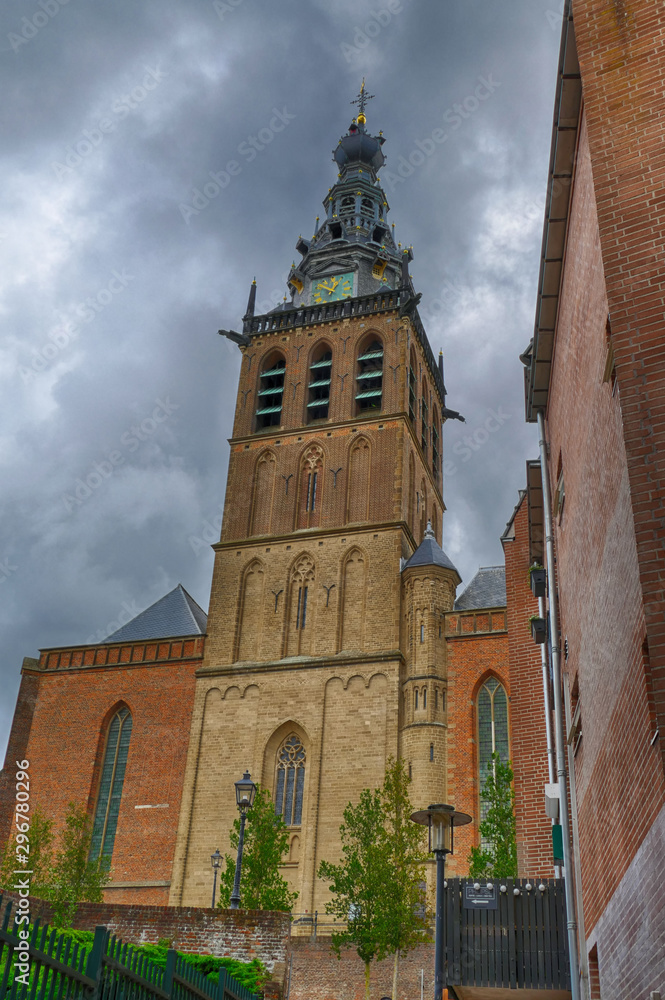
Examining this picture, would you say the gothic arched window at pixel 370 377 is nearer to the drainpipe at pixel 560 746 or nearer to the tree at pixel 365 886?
the tree at pixel 365 886

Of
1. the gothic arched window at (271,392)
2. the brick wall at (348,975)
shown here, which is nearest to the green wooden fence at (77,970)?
the brick wall at (348,975)

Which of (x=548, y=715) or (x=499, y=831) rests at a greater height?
(x=499, y=831)

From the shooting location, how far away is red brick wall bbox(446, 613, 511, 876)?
2961cm

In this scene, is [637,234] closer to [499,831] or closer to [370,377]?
[499,831]

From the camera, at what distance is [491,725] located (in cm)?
3139

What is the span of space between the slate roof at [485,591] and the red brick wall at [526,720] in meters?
15.6

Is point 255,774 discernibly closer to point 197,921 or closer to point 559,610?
point 197,921

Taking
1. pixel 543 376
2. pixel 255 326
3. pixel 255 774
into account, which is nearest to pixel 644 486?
pixel 543 376

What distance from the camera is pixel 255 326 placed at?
44344mm

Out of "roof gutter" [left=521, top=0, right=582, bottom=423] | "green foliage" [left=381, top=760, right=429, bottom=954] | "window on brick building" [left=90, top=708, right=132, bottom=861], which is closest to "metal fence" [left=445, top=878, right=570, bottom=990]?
"roof gutter" [left=521, top=0, right=582, bottom=423]

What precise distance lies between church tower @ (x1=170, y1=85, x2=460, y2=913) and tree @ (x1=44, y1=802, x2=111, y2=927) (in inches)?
117

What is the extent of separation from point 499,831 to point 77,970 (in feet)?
63.7

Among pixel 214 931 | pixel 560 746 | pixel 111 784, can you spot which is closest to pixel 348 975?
pixel 111 784

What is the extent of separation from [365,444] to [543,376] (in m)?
25.0
